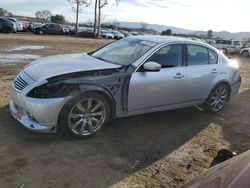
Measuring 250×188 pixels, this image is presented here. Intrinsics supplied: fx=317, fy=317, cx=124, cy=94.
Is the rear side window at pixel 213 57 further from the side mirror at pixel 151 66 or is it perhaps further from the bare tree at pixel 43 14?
the bare tree at pixel 43 14

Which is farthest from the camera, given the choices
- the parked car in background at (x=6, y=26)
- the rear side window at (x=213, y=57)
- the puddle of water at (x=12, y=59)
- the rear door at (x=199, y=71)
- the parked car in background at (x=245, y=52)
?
the parked car in background at (x=6, y=26)

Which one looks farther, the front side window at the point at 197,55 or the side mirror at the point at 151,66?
the front side window at the point at 197,55

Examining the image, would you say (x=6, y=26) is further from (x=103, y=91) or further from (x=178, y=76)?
(x=103, y=91)

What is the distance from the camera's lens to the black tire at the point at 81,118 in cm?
Result: 460

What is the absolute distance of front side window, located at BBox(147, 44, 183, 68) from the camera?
5557 mm

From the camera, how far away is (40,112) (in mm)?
4441

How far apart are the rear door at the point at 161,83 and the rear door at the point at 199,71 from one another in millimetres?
193

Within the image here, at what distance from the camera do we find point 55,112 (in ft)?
Answer: 14.8

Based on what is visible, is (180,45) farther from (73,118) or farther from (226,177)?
(226,177)

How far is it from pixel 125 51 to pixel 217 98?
2.43 m

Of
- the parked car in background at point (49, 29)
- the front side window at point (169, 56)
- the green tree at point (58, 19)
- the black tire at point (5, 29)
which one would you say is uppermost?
the green tree at point (58, 19)

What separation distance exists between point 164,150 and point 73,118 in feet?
4.82

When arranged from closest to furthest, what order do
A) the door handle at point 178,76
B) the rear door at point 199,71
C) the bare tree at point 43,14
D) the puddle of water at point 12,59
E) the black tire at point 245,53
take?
the door handle at point 178,76, the rear door at point 199,71, the puddle of water at point 12,59, the black tire at point 245,53, the bare tree at point 43,14

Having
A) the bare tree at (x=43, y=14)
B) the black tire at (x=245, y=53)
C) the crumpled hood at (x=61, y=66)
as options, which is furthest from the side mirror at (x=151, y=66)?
the bare tree at (x=43, y=14)
